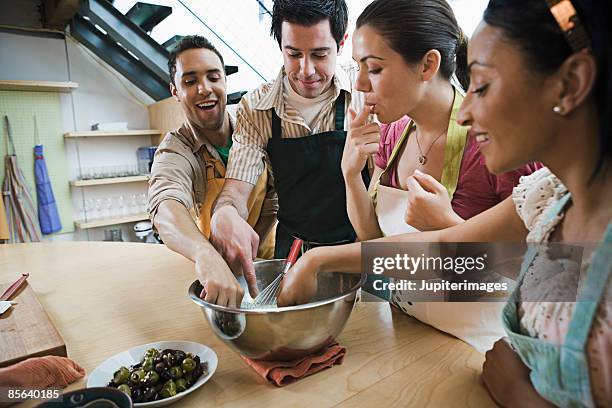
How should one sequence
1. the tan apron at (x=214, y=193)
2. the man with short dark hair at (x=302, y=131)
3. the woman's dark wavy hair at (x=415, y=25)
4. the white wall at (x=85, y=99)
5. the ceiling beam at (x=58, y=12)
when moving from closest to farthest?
1. the woman's dark wavy hair at (x=415, y=25)
2. the man with short dark hair at (x=302, y=131)
3. the tan apron at (x=214, y=193)
4. the ceiling beam at (x=58, y=12)
5. the white wall at (x=85, y=99)

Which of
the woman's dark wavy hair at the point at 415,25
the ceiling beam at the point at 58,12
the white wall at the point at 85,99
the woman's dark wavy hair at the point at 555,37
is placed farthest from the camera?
the white wall at the point at 85,99

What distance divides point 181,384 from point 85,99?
11.7 ft

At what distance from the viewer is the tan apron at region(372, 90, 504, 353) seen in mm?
835

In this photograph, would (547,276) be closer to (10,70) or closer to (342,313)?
(342,313)

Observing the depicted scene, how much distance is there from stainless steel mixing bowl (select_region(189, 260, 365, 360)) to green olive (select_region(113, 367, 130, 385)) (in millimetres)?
171

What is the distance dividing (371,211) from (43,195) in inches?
130

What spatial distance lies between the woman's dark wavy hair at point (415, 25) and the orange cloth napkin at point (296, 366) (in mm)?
593

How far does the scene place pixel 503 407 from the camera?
0.65m

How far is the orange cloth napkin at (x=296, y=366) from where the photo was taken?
76cm

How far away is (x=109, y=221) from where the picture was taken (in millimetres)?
3627

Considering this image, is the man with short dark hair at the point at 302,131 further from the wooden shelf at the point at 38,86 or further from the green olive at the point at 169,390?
the wooden shelf at the point at 38,86

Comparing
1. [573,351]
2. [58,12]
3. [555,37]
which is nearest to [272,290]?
[573,351]

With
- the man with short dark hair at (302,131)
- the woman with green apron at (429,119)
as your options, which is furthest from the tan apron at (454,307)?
the man with short dark hair at (302,131)

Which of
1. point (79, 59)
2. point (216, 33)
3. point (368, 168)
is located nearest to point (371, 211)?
point (368, 168)
